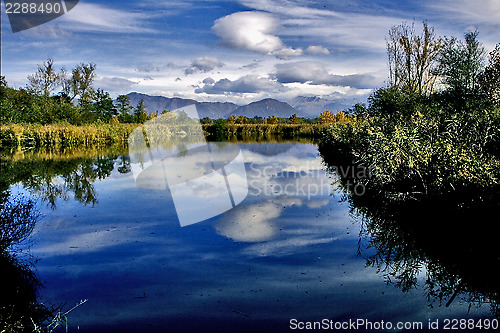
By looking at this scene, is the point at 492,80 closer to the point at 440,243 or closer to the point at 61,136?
the point at 440,243

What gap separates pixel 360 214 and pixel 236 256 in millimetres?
3441

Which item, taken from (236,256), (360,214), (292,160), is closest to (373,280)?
(236,256)

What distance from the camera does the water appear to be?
13.2 feet

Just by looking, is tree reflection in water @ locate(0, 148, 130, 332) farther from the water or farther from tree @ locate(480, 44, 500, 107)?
tree @ locate(480, 44, 500, 107)

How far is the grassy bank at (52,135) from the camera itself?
2520 centimetres

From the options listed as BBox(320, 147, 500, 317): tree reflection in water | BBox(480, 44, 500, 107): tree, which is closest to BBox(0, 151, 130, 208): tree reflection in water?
BBox(320, 147, 500, 317): tree reflection in water

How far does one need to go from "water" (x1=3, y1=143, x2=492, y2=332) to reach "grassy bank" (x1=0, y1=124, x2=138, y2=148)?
17980 millimetres

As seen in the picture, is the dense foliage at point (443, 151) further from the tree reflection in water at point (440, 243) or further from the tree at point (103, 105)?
the tree at point (103, 105)

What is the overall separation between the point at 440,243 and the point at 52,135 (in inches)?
1007

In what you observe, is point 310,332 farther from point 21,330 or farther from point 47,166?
point 47,166

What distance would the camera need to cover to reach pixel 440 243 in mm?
5949

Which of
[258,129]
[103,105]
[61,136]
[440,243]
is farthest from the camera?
[258,129]

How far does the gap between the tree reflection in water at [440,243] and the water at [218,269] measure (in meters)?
0.11

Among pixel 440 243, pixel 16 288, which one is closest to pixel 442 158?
pixel 440 243
